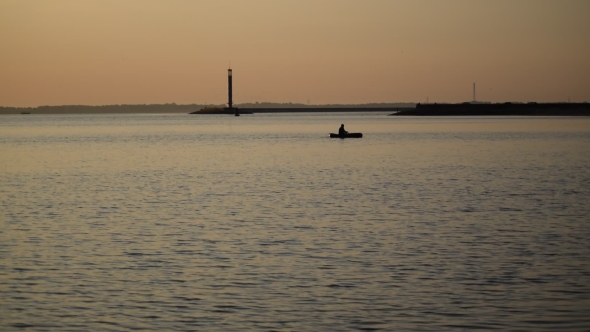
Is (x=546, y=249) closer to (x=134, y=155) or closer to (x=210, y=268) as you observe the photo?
(x=210, y=268)

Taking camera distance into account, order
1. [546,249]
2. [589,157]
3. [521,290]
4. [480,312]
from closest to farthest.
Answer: [480,312] → [521,290] → [546,249] → [589,157]

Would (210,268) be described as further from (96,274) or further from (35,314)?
(35,314)

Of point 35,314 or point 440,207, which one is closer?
point 35,314

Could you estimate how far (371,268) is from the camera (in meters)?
Answer: 21.7

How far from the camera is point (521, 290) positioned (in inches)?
755

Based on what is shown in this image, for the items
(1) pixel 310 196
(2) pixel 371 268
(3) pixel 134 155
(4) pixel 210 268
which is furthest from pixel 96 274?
(3) pixel 134 155

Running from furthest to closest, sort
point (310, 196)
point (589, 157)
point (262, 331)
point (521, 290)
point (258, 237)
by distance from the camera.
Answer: point (589, 157)
point (310, 196)
point (258, 237)
point (521, 290)
point (262, 331)

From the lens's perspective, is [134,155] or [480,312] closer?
[480,312]

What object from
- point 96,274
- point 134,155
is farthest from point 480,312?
point 134,155

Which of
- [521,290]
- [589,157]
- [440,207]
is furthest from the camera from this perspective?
[589,157]

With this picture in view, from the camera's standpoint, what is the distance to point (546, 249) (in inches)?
950

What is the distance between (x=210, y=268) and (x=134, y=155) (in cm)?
6199

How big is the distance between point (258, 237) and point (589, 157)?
46798 mm

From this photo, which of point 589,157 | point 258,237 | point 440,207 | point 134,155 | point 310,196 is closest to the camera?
point 258,237
